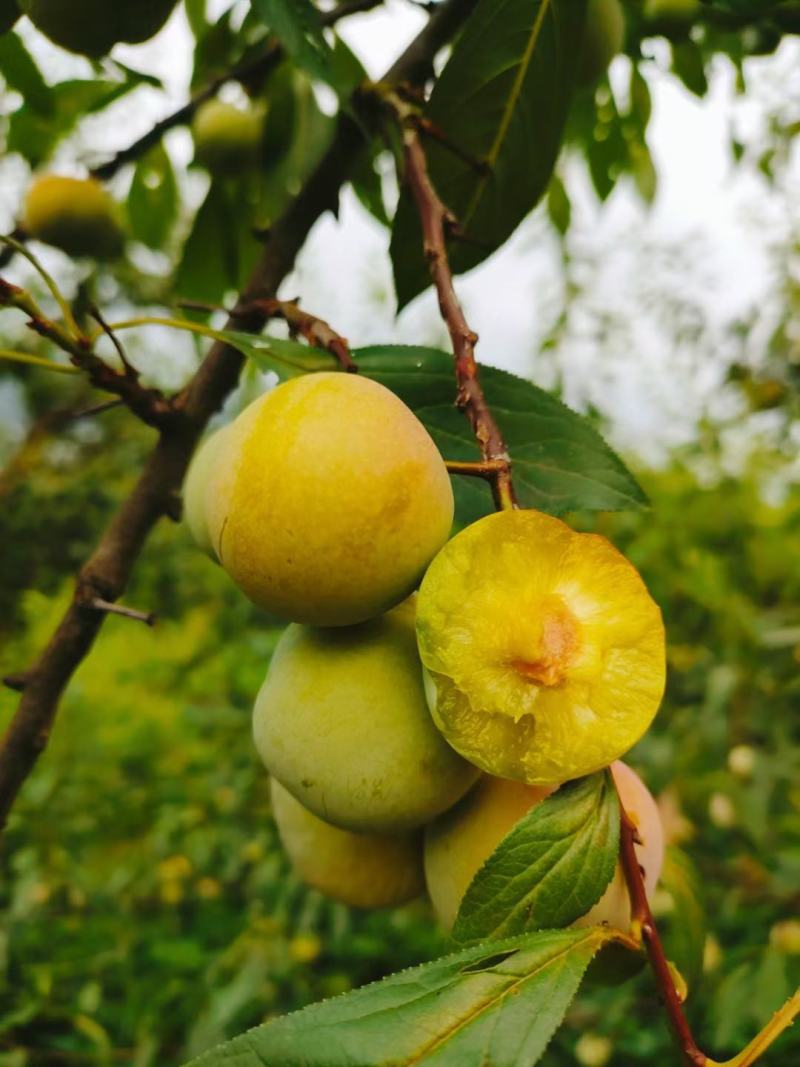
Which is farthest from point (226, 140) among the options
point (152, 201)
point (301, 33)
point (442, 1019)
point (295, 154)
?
point (442, 1019)

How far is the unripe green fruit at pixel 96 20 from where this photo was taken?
67 centimetres

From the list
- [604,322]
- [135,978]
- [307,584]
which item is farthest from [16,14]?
[604,322]

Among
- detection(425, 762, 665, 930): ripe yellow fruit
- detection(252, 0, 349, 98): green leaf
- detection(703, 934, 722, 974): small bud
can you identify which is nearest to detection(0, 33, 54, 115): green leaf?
detection(252, 0, 349, 98): green leaf

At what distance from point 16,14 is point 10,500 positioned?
153 inches

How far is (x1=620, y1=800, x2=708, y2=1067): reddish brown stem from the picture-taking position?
1.46ft

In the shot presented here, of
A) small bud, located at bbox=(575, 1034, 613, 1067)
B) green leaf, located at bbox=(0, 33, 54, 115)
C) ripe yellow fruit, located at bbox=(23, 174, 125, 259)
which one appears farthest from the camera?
small bud, located at bbox=(575, 1034, 613, 1067)

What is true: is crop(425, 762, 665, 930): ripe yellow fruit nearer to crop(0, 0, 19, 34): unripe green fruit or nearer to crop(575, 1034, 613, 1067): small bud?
crop(0, 0, 19, 34): unripe green fruit

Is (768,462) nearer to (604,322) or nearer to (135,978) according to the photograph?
(604,322)

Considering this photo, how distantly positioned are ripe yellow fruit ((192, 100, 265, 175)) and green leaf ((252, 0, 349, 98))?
0.52 meters

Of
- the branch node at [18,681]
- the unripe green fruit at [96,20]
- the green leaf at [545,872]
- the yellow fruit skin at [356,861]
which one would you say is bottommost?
the yellow fruit skin at [356,861]

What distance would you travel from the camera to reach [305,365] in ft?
2.03

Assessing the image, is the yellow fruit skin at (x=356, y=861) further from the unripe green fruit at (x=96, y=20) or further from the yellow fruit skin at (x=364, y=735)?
the unripe green fruit at (x=96, y=20)

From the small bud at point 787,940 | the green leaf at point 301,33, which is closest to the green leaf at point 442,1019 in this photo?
the green leaf at point 301,33

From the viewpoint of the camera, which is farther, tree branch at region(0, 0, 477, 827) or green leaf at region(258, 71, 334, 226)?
green leaf at region(258, 71, 334, 226)
